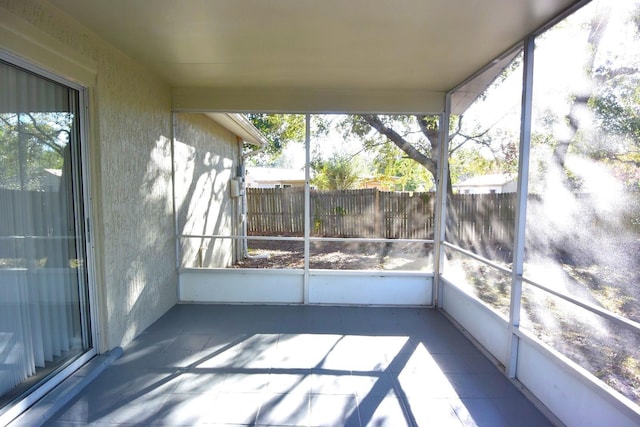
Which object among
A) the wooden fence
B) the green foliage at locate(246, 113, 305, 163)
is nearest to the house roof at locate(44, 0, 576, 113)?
the green foliage at locate(246, 113, 305, 163)

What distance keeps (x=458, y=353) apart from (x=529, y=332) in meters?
0.68

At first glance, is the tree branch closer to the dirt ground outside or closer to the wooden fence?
the wooden fence

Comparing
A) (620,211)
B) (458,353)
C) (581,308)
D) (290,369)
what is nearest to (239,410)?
(290,369)

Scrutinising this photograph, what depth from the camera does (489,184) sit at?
9.68ft

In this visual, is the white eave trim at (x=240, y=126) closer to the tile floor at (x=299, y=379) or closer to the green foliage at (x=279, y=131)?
the green foliage at (x=279, y=131)

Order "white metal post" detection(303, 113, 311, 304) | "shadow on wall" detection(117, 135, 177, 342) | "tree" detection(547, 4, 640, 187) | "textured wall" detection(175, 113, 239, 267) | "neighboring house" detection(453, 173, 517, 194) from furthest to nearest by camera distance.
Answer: "textured wall" detection(175, 113, 239, 267) → "white metal post" detection(303, 113, 311, 304) → "shadow on wall" detection(117, 135, 177, 342) → "neighboring house" detection(453, 173, 517, 194) → "tree" detection(547, 4, 640, 187)

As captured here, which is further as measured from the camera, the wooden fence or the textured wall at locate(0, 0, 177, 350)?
the wooden fence

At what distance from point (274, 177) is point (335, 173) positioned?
2.52 ft

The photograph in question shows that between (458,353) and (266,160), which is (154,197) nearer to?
(266,160)

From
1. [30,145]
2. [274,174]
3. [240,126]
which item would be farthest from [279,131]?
[30,145]

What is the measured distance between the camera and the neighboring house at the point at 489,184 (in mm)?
2639

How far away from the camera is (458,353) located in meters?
2.87

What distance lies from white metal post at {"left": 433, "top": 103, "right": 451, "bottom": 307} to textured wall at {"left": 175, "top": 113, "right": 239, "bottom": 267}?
2501mm

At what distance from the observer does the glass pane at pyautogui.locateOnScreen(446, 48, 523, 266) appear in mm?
2645
